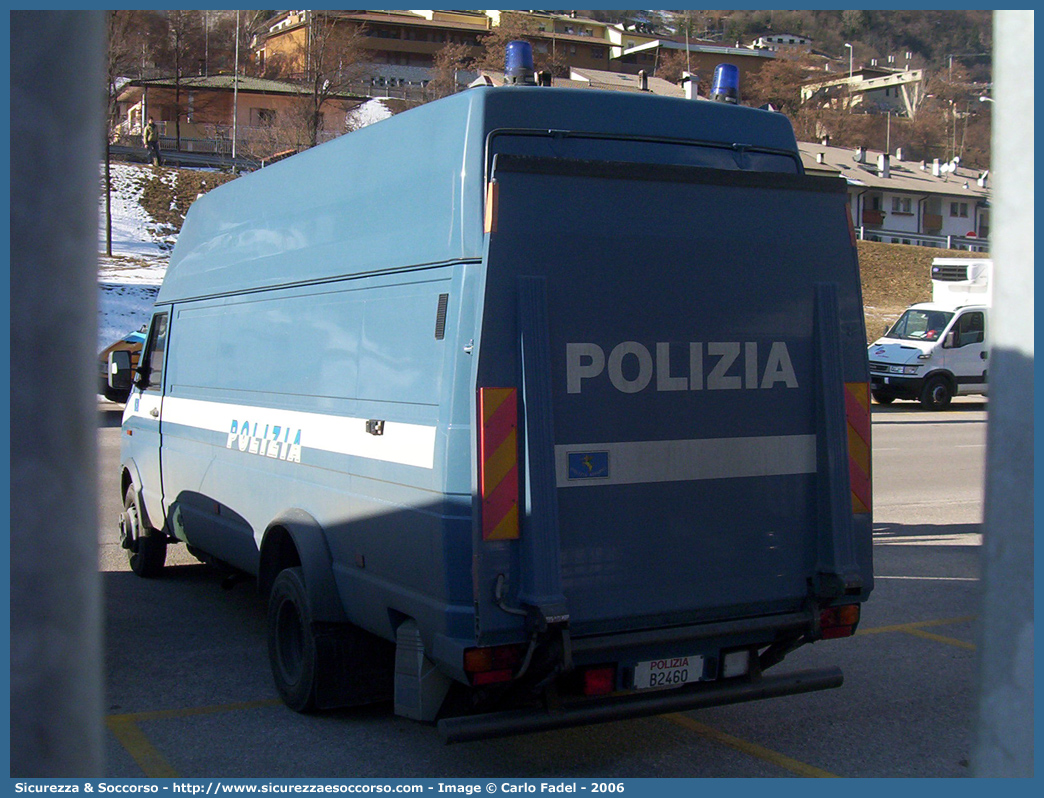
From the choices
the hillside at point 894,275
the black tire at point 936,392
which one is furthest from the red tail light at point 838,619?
the hillside at point 894,275

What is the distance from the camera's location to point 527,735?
5121 mm

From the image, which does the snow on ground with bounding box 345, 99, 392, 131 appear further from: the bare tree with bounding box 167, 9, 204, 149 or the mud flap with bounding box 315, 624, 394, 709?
the mud flap with bounding box 315, 624, 394, 709

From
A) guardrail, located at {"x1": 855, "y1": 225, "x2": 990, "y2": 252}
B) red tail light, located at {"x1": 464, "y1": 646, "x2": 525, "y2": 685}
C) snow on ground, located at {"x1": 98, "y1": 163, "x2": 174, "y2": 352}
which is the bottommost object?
red tail light, located at {"x1": 464, "y1": 646, "x2": 525, "y2": 685}

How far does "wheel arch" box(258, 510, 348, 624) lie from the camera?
5.43 metres

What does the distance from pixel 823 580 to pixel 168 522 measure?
5.10 meters

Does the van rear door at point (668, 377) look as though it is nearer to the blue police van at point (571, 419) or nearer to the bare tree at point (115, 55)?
the blue police van at point (571, 419)

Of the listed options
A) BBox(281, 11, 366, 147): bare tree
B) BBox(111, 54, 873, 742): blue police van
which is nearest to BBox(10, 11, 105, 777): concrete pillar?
BBox(111, 54, 873, 742): blue police van

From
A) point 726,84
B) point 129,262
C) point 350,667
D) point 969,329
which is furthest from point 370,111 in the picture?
point 350,667

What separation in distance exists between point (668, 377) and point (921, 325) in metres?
22.6

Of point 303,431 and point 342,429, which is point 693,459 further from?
point 303,431

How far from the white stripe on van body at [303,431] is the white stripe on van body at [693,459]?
67 cm

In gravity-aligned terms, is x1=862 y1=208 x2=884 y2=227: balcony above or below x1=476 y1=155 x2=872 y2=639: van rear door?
above

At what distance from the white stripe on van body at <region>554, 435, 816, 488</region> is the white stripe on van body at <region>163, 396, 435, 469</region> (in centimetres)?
67

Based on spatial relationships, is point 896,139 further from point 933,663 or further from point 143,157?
point 933,663
